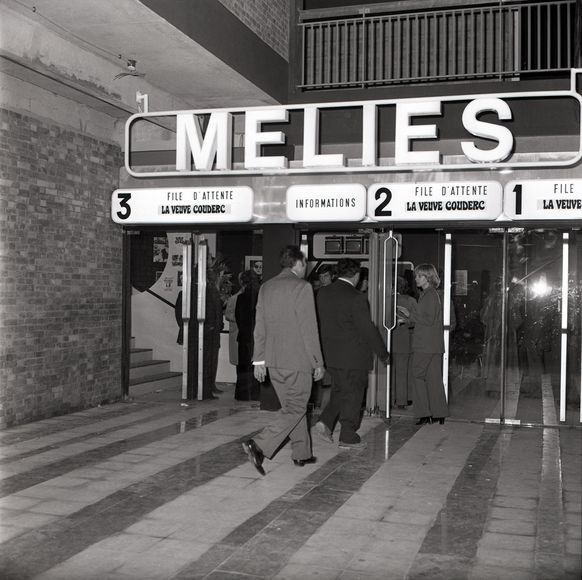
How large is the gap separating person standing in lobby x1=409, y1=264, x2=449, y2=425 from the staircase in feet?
13.4

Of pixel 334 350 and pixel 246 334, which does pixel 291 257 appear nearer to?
pixel 334 350

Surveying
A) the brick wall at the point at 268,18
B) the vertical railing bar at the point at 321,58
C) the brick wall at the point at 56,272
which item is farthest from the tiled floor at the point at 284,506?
the vertical railing bar at the point at 321,58

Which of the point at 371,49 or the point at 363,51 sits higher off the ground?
the point at 371,49

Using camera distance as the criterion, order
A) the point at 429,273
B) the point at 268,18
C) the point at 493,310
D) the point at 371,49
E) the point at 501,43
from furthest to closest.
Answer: the point at 371,49, the point at 268,18, the point at 501,43, the point at 493,310, the point at 429,273

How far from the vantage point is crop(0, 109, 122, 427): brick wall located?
8.35 m

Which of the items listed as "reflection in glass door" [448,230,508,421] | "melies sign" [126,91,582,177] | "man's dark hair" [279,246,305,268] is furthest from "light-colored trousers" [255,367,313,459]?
"reflection in glass door" [448,230,508,421]

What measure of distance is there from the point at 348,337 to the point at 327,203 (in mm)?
2257

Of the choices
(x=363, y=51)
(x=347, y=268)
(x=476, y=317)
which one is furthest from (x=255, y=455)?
(x=363, y=51)

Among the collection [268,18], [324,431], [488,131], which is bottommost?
[324,431]

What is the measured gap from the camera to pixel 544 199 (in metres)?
8.30

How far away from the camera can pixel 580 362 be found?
364 inches

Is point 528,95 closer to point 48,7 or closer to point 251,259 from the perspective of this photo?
point 251,259

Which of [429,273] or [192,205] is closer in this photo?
[429,273]

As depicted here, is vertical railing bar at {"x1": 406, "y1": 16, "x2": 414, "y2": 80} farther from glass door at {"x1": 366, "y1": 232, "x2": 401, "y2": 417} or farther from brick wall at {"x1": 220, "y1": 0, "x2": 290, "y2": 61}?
glass door at {"x1": 366, "y1": 232, "x2": 401, "y2": 417}
